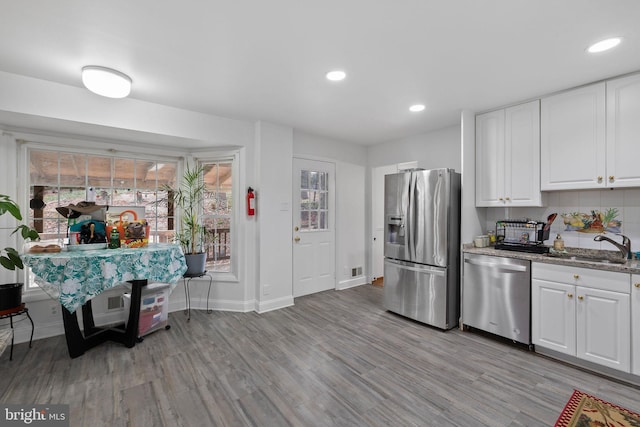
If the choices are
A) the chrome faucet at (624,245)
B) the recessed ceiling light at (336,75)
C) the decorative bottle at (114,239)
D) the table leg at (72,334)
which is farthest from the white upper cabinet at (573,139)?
the table leg at (72,334)

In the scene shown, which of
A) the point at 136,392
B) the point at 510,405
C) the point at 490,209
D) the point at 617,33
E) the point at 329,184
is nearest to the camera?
the point at 617,33

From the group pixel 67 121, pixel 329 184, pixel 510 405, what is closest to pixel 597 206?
pixel 510 405

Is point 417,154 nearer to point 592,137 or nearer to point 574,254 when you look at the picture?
point 592,137

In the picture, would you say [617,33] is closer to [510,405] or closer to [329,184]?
[510,405]

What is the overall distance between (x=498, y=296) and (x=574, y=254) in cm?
82

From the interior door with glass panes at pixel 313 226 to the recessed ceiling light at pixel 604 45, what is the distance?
125 inches

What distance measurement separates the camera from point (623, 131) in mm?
2385

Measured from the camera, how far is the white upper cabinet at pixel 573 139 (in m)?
2.50

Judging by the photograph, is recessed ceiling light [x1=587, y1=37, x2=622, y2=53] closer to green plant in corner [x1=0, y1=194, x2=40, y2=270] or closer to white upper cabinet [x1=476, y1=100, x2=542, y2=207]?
white upper cabinet [x1=476, y1=100, x2=542, y2=207]

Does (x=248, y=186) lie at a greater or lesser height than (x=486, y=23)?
lesser

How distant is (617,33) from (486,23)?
0.91m

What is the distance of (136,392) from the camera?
2.09 metres

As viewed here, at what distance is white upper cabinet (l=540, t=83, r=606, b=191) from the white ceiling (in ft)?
0.57

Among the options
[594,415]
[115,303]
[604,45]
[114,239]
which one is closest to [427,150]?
[604,45]
